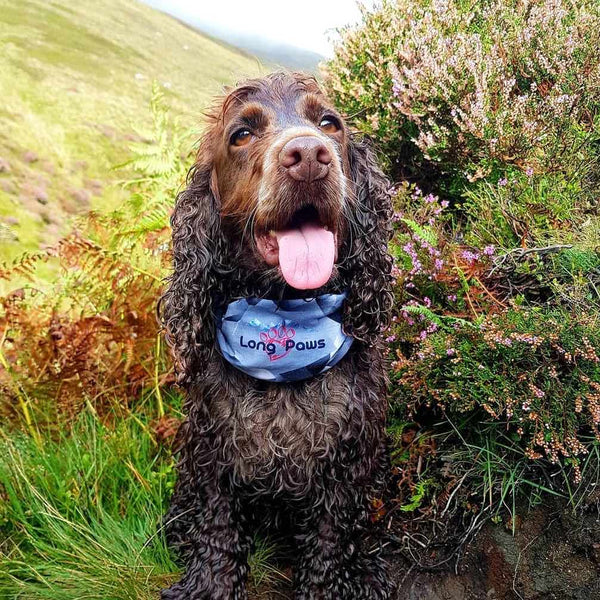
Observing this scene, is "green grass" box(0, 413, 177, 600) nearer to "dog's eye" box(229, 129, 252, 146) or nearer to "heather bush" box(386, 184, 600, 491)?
"heather bush" box(386, 184, 600, 491)

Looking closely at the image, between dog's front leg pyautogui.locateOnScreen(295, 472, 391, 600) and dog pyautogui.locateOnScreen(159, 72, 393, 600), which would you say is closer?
→ dog pyautogui.locateOnScreen(159, 72, 393, 600)

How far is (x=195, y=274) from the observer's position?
6.98 feet

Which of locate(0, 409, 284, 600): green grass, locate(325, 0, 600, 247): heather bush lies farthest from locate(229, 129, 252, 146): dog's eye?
locate(0, 409, 284, 600): green grass

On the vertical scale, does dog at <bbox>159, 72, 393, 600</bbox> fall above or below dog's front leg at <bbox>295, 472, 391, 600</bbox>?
above

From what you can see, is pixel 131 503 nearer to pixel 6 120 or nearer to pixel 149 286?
pixel 149 286

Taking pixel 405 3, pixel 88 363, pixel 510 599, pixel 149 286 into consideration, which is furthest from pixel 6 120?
pixel 510 599

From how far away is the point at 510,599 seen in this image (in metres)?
2.25

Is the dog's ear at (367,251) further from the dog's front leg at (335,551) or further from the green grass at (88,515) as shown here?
the green grass at (88,515)

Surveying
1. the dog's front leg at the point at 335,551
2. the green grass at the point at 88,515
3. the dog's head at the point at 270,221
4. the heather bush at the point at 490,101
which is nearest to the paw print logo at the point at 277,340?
the dog's head at the point at 270,221

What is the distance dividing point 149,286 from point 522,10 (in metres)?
3.11

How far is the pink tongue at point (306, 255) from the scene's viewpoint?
183 cm

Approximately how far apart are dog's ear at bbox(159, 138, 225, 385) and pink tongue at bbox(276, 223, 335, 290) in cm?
36

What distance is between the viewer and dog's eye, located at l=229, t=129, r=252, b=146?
2074 millimetres

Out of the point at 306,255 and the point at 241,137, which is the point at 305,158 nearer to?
the point at 306,255
